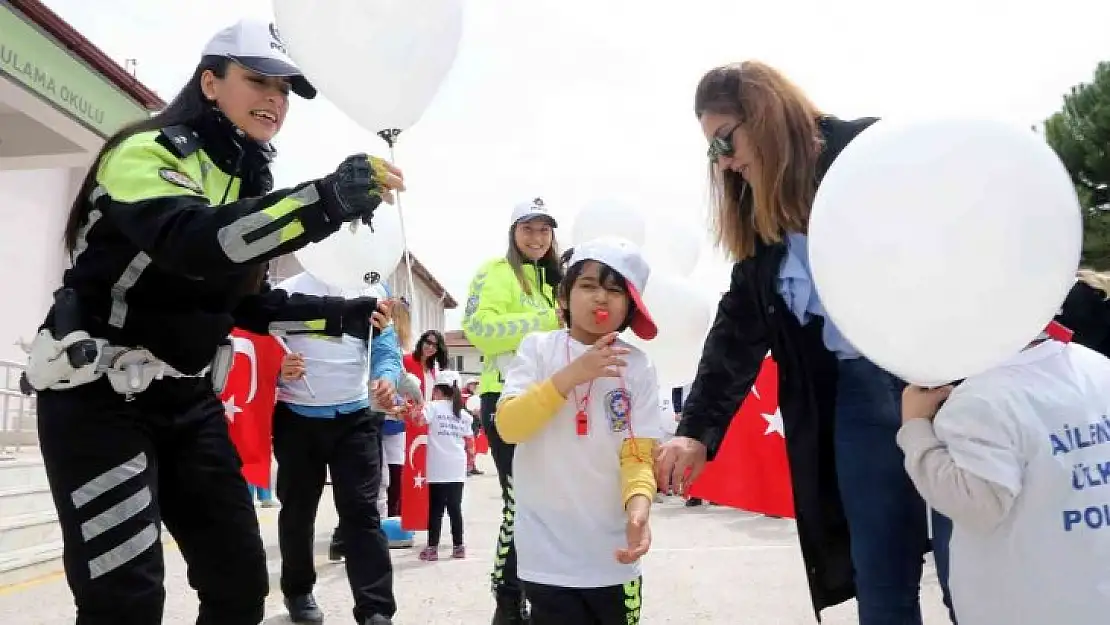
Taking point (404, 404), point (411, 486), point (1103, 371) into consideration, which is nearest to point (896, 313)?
point (1103, 371)

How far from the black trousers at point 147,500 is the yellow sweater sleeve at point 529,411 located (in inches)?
29.7

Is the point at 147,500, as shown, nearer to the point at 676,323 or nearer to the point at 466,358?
the point at 676,323

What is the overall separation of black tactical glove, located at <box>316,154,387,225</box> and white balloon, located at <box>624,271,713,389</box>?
264 centimetres

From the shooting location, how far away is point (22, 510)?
647cm

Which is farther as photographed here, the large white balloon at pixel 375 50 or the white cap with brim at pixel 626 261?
the white cap with brim at pixel 626 261

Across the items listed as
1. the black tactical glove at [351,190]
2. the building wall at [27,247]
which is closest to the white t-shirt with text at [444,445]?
the black tactical glove at [351,190]

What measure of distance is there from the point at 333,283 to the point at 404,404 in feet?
2.33

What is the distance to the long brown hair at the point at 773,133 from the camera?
2.44 m

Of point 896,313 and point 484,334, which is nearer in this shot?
point 896,313

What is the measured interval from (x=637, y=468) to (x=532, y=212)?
5.84 ft

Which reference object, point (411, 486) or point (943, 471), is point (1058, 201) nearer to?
point (943, 471)

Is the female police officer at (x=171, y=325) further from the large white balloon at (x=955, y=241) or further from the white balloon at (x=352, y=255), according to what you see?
the white balloon at (x=352, y=255)

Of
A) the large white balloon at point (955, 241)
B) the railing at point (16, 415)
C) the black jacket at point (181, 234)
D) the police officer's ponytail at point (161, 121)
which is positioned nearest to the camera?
the large white balloon at point (955, 241)

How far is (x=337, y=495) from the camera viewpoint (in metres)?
4.16
